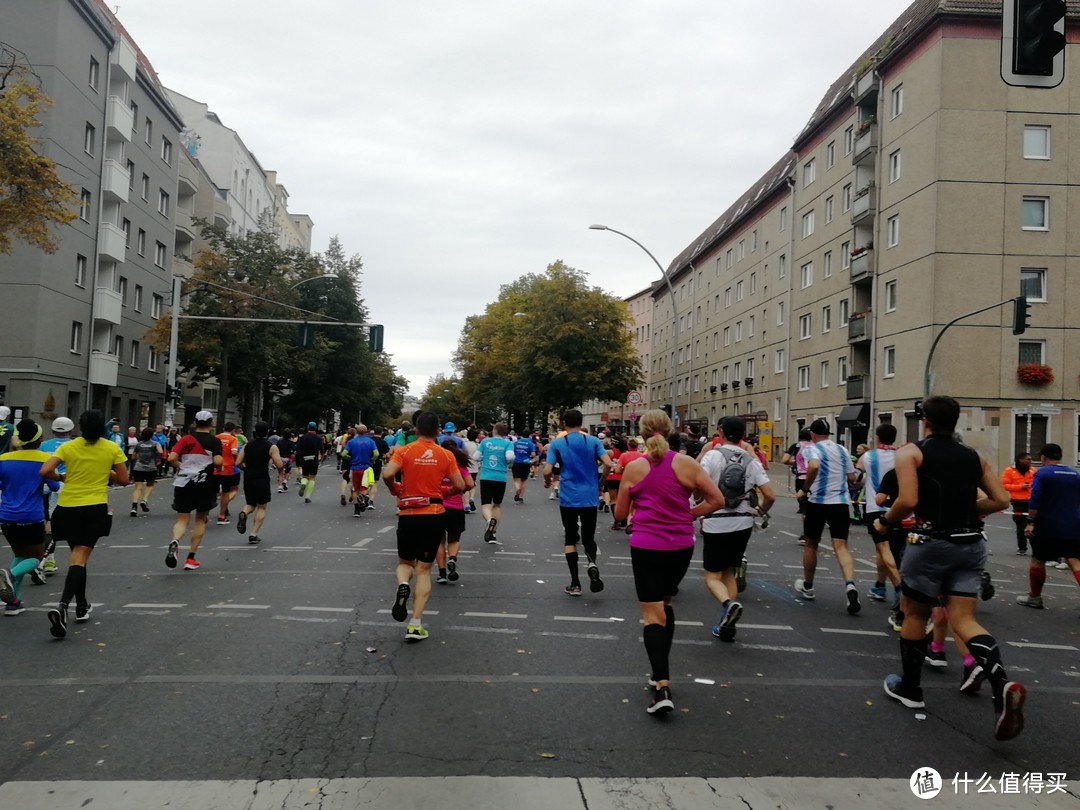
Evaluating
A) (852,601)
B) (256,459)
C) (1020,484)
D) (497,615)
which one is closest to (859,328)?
(1020,484)

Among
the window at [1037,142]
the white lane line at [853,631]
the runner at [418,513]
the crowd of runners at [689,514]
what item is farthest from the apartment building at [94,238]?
the window at [1037,142]

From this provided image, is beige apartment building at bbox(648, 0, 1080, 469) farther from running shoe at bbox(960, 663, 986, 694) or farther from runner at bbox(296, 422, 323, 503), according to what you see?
running shoe at bbox(960, 663, 986, 694)

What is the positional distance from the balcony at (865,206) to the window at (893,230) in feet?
4.05

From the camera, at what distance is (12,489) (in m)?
7.60

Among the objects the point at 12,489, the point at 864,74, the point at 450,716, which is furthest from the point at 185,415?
the point at 450,716

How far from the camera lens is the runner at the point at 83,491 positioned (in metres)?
7.27

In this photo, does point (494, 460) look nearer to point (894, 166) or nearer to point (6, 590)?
point (6, 590)

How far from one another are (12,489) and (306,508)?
11839mm

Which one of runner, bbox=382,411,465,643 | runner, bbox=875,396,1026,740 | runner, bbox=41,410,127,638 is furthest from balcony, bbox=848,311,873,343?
runner, bbox=41,410,127,638

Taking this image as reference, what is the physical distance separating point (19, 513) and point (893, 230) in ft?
114

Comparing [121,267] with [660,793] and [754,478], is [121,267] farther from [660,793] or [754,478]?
[660,793]

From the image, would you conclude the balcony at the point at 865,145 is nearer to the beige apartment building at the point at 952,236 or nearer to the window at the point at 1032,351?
the beige apartment building at the point at 952,236

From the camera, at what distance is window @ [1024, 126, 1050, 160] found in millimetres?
32719

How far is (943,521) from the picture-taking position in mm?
5039
